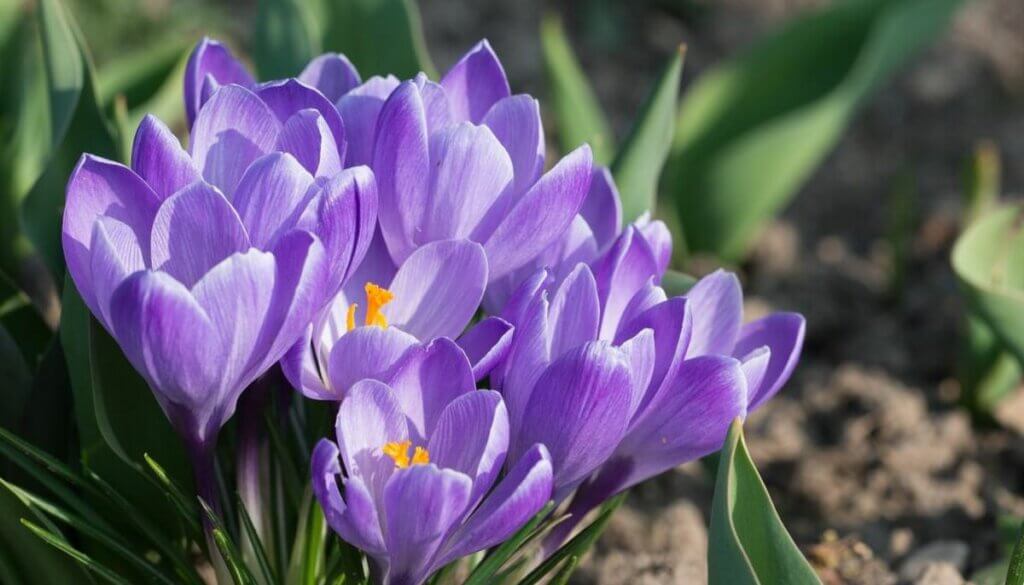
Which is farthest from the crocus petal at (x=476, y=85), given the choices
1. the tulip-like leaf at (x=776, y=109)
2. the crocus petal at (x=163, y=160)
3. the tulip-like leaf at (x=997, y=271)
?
the tulip-like leaf at (x=776, y=109)

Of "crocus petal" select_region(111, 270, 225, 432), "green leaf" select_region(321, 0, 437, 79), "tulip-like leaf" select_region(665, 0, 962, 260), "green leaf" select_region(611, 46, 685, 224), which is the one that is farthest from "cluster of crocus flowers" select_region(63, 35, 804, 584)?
"tulip-like leaf" select_region(665, 0, 962, 260)

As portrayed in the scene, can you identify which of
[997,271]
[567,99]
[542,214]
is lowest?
[997,271]

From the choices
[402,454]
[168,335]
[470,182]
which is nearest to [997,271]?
[470,182]

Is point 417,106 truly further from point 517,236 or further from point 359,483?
point 359,483

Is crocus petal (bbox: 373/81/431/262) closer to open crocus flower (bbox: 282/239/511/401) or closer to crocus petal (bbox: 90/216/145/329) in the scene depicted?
open crocus flower (bbox: 282/239/511/401)

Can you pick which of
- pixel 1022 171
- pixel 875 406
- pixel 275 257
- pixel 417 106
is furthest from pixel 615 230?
pixel 1022 171

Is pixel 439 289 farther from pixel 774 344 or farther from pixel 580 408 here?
pixel 774 344
